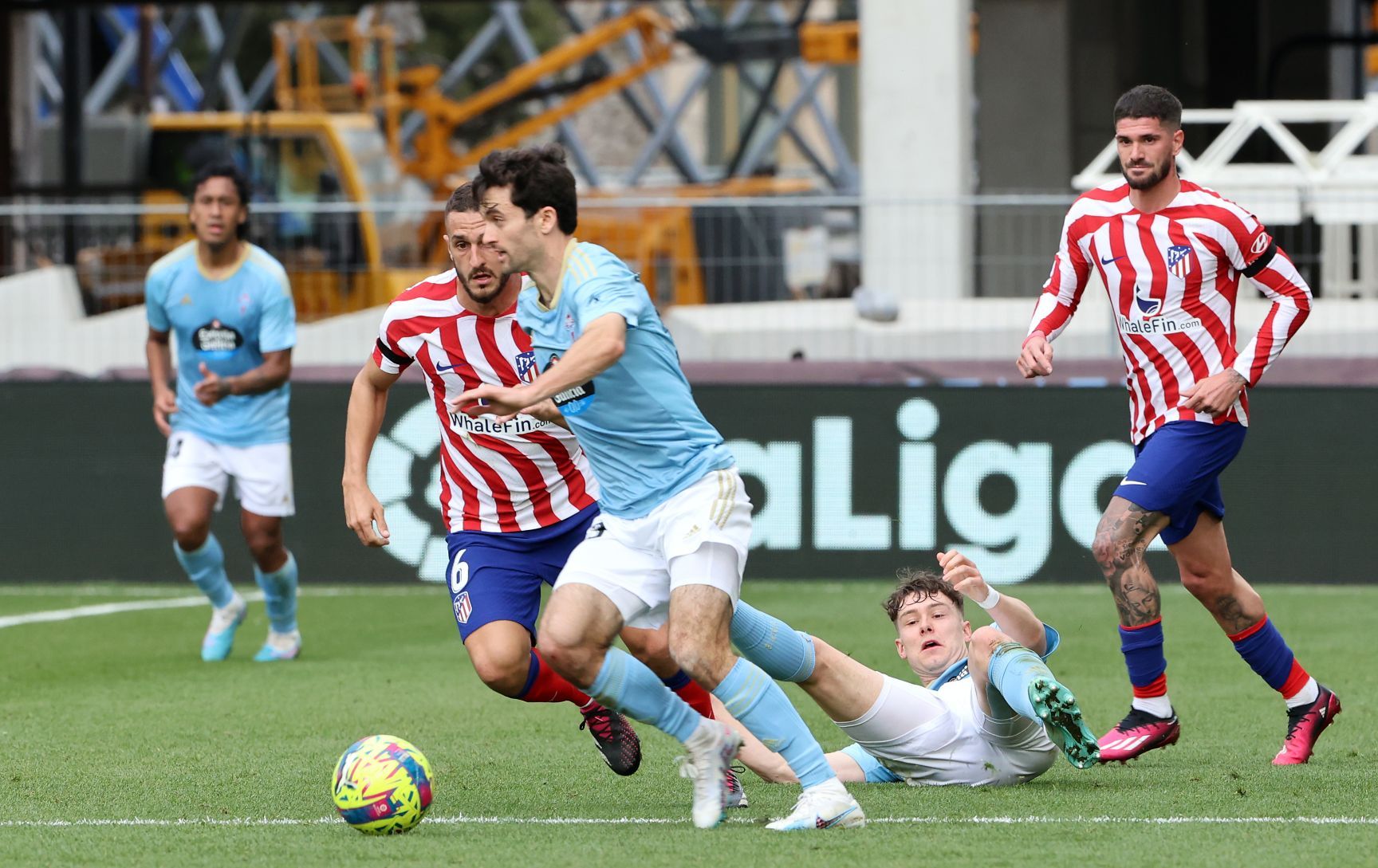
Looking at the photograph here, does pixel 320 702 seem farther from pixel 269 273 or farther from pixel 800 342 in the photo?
pixel 800 342

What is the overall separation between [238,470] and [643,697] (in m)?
4.77

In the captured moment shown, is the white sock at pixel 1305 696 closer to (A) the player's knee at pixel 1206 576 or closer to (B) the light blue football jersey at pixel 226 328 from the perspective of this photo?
(A) the player's knee at pixel 1206 576

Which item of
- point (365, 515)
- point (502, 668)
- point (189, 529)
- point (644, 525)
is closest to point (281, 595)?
point (189, 529)

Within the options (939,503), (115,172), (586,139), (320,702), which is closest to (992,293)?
(939,503)

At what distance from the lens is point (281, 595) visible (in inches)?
390

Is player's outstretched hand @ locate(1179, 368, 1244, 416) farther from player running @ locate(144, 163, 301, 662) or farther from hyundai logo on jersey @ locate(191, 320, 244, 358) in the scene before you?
hyundai logo on jersey @ locate(191, 320, 244, 358)

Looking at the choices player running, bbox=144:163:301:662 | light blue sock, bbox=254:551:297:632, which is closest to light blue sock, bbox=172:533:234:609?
player running, bbox=144:163:301:662

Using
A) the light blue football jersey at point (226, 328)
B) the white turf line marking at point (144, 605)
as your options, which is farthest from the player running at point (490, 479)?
the white turf line marking at point (144, 605)

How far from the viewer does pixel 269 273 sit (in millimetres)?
9852

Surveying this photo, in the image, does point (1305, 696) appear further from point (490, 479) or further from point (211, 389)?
point (211, 389)

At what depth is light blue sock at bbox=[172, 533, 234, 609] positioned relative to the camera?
9.89 metres

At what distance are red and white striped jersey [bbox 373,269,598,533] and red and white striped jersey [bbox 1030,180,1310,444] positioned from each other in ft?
6.33

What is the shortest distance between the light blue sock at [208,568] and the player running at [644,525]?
4.66m

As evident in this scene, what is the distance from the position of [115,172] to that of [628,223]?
10.5 m
